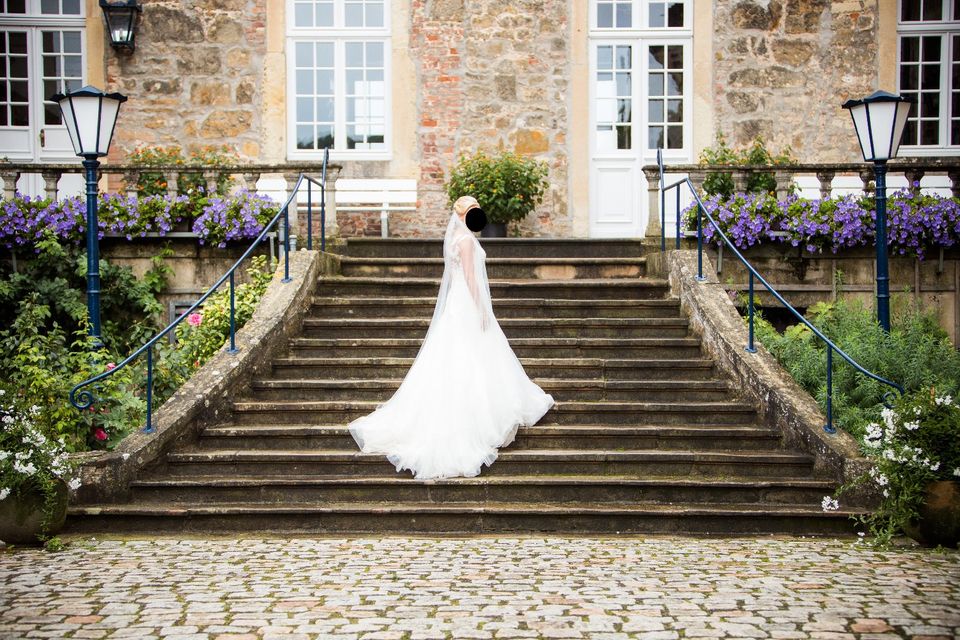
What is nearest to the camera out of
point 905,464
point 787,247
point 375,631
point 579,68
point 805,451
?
point 375,631

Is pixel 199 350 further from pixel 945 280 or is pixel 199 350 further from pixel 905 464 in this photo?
pixel 945 280

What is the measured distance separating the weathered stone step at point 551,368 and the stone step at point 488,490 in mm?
1549

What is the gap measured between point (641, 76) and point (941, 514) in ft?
27.2

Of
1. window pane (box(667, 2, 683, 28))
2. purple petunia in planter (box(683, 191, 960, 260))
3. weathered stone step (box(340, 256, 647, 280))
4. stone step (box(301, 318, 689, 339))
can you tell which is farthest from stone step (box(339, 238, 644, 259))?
window pane (box(667, 2, 683, 28))

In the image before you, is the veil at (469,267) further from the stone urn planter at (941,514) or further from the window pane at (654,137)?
the window pane at (654,137)

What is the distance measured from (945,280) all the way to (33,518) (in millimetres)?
8592

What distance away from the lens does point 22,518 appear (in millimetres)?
Result: 6012

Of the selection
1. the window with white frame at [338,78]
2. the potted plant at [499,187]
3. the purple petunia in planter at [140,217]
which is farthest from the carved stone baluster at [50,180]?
the potted plant at [499,187]

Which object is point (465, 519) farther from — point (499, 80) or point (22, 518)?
point (499, 80)

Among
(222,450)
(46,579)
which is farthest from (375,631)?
(222,450)

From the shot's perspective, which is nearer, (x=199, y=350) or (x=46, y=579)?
(x=46, y=579)

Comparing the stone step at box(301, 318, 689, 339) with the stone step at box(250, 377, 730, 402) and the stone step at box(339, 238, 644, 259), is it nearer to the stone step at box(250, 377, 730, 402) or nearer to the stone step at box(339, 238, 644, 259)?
the stone step at box(250, 377, 730, 402)

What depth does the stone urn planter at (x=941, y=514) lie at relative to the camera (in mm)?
5871

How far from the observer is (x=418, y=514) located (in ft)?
21.1
